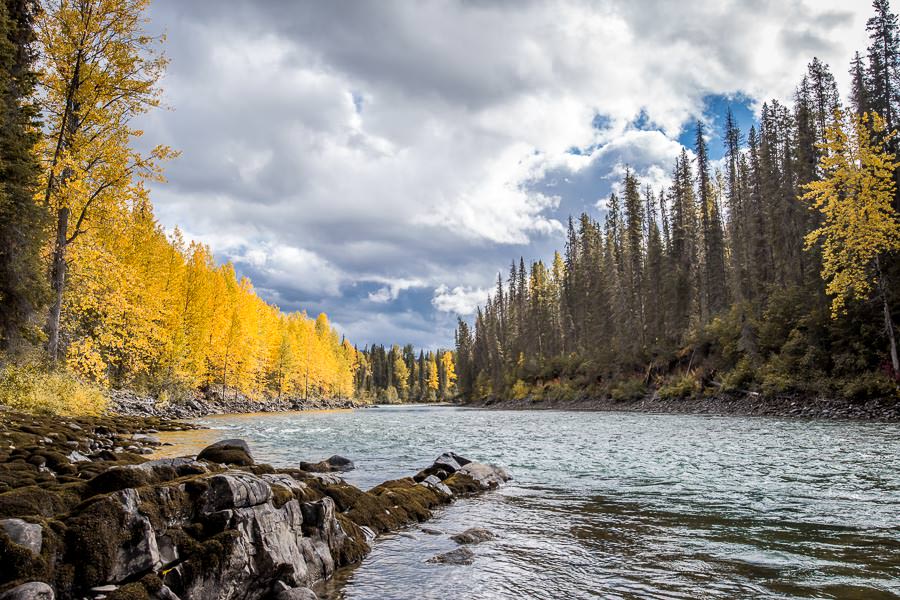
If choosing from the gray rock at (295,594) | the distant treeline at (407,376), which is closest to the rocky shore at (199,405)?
the gray rock at (295,594)

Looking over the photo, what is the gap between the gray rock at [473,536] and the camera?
25.8ft

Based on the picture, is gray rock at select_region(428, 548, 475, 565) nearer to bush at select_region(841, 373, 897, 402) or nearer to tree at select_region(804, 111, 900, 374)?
bush at select_region(841, 373, 897, 402)

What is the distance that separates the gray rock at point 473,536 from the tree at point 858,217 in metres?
27.0

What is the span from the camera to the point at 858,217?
2681 cm

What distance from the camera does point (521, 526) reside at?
8.69 meters

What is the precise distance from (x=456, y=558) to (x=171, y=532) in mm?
3581

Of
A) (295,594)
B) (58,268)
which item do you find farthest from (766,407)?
(58,268)

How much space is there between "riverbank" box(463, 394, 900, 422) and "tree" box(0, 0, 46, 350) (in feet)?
107

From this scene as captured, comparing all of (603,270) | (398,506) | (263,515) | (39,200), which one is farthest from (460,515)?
(603,270)

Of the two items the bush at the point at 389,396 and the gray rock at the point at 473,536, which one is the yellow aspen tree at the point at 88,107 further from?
the bush at the point at 389,396

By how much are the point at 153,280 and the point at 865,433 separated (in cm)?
3986

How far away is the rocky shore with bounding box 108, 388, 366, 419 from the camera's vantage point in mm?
32438

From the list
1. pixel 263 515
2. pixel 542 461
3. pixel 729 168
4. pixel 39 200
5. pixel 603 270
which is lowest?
pixel 542 461

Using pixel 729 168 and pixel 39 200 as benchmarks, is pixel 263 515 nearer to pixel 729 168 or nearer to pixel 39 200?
pixel 39 200
